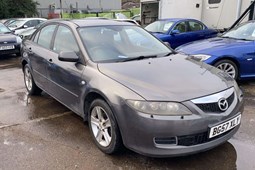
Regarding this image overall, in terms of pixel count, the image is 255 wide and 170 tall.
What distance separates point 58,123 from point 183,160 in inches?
79.9

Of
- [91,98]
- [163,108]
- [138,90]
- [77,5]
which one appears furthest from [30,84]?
[77,5]

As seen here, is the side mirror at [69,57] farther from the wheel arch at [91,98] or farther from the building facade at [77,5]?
the building facade at [77,5]

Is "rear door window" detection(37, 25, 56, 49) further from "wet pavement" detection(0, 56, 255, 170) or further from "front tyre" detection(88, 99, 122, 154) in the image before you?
"front tyre" detection(88, 99, 122, 154)

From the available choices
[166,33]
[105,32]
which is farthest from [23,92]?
[166,33]

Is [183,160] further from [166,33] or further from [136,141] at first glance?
[166,33]

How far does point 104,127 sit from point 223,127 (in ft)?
4.32

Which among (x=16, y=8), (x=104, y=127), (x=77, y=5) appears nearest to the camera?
(x=104, y=127)

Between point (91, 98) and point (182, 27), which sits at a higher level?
point (182, 27)

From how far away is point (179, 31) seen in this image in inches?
384

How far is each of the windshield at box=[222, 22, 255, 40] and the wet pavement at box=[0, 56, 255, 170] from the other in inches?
73.0

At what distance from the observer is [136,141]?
9.31 ft

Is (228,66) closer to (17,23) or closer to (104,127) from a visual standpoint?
(104,127)

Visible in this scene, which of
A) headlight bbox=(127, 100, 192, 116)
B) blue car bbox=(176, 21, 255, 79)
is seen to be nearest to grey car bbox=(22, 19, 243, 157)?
headlight bbox=(127, 100, 192, 116)

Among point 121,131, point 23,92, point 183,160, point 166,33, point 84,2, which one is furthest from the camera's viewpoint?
point 84,2
